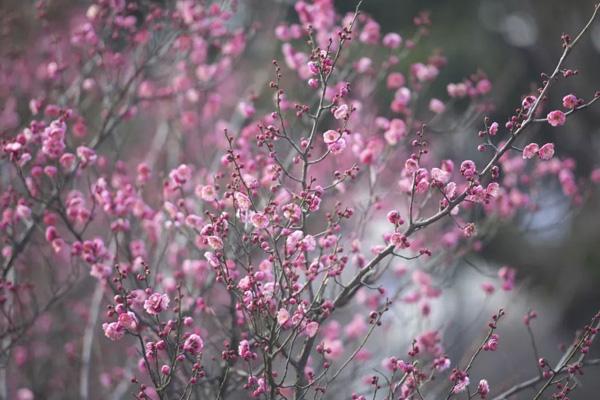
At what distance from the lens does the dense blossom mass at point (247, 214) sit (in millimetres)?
2414

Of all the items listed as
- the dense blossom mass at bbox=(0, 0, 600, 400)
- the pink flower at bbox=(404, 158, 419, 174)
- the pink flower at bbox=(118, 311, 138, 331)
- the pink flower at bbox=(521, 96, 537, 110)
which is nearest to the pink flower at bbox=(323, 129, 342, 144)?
the dense blossom mass at bbox=(0, 0, 600, 400)

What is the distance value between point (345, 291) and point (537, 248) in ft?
26.2

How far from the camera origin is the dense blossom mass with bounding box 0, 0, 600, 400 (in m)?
2.41


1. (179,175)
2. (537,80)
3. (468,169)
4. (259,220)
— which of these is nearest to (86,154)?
(179,175)

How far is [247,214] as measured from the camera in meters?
2.56

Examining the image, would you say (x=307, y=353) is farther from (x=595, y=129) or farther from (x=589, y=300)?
(x=595, y=129)

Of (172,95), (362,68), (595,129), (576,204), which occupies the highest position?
(595,129)

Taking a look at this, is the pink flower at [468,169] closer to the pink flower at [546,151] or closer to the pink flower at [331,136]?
the pink flower at [546,151]

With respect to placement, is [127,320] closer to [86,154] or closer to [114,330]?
[114,330]

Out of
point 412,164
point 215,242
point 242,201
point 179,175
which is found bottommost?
point 412,164

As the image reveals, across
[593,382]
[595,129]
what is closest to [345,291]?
[595,129]

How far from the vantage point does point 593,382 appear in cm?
1175

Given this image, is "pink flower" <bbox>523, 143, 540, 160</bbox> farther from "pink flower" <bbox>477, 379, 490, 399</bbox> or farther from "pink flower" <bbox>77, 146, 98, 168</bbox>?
"pink flower" <bbox>77, 146, 98, 168</bbox>

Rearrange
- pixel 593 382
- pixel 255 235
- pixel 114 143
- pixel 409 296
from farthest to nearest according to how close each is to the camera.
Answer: pixel 593 382, pixel 409 296, pixel 114 143, pixel 255 235
